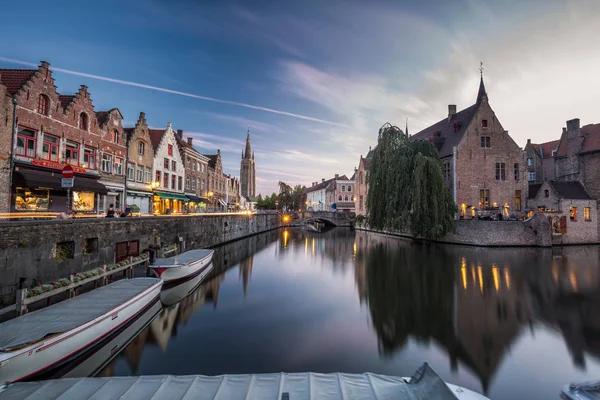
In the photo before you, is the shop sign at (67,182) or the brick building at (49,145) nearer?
the shop sign at (67,182)

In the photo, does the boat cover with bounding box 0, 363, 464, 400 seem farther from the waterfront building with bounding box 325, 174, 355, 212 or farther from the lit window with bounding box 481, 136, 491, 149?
the waterfront building with bounding box 325, 174, 355, 212

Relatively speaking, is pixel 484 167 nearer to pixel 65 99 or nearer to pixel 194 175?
pixel 194 175

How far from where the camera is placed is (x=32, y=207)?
15727mm

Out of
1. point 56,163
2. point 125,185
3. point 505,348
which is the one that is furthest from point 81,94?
point 505,348

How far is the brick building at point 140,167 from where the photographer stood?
79.6 feet

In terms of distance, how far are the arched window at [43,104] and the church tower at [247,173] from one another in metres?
79.9

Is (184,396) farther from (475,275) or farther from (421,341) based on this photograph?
(475,275)

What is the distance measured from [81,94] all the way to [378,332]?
22301 mm

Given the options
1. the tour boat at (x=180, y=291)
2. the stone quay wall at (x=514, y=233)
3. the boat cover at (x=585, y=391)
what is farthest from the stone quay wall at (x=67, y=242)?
the stone quay wall at (x=514, y=233)

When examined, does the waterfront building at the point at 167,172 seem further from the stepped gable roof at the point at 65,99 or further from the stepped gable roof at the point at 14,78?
the stepped gable roof at the point at 14,78

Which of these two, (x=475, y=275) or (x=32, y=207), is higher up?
(x=32, y=207)

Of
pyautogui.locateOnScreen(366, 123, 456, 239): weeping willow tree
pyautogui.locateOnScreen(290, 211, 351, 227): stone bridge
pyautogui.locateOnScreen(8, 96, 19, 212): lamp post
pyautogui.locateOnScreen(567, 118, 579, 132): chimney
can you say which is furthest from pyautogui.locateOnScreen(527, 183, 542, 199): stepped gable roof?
pyautogui.locateOnScreen(8, 96, 19, 212): lamp post

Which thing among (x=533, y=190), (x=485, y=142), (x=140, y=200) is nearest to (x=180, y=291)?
(x=140, y=200)

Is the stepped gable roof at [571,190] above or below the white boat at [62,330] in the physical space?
above
